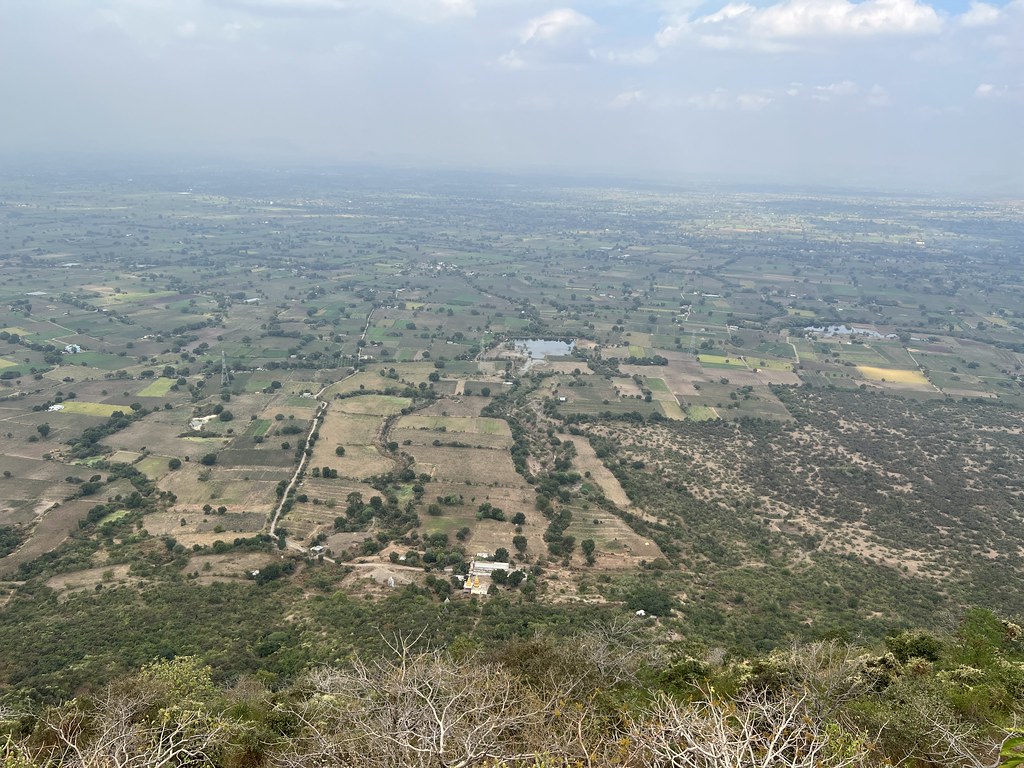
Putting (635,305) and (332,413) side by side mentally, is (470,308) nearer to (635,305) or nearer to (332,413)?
(635,305)

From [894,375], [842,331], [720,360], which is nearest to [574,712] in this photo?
[720,360]

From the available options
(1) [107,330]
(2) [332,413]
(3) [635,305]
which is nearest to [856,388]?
(3) [635,305]

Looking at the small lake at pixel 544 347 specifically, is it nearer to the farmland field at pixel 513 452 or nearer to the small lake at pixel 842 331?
the farmland field at pixel 513 452

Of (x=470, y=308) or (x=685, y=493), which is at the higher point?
(x=470, y=308)

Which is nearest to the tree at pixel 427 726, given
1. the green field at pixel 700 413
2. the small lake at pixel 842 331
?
the green field at pixel 700 413

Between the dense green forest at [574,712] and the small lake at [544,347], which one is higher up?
the dense green forest at [574,712]

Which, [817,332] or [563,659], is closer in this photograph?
[563,659]
